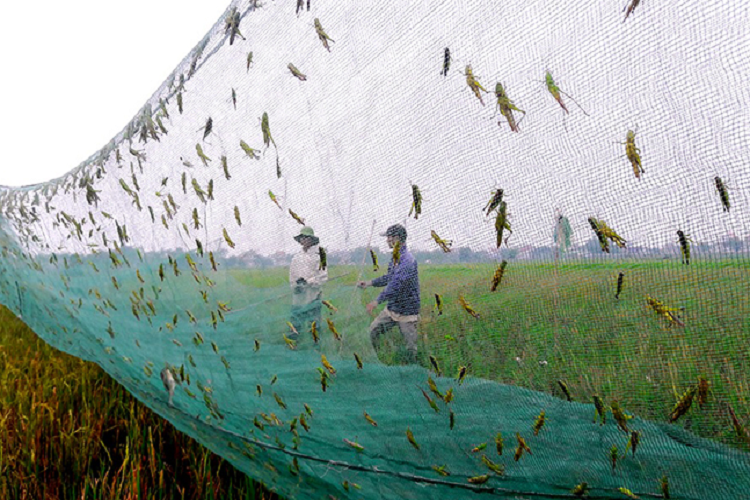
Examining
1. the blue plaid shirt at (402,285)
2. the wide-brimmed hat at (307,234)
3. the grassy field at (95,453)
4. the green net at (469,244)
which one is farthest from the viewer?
the grassy field at (95,453)

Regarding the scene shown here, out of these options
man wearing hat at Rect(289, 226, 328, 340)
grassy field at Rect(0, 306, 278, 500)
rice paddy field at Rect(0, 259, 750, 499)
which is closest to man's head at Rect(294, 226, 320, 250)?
man wearing hat at Rect(289, 226, 328, 340)

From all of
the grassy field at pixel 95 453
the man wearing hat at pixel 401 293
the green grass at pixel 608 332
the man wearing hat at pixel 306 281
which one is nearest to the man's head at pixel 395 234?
the man wearing hat at pixel 401 293

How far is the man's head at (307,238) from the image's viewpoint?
1367 millimetres

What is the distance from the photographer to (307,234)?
1.39 metres

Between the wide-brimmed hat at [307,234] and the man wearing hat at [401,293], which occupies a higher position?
the wide-brimmed hat at [307,234]

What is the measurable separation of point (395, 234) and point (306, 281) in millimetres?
393

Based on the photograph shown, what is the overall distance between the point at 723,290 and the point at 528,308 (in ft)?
1.04

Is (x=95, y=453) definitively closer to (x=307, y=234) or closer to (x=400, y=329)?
(x=307, y=234)

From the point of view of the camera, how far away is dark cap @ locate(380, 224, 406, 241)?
3.78 feet

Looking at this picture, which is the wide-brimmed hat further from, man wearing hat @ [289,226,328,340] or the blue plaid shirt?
the blue plaid shirt

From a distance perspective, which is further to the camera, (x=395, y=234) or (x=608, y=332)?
(x=395, y=234)

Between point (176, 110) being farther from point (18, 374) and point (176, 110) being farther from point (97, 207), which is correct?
point (18, 374)

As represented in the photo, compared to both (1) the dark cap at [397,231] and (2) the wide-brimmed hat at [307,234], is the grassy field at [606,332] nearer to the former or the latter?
(1) the dark cap at [397,231]

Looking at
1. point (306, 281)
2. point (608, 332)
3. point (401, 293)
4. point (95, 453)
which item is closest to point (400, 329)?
point (401, 293)
